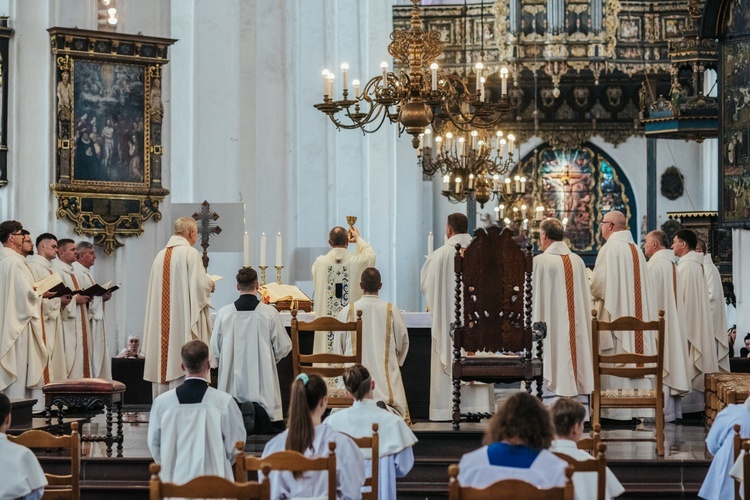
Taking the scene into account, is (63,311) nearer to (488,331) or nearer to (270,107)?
(488,331)

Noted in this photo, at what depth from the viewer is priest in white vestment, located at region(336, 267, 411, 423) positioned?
11531 mm

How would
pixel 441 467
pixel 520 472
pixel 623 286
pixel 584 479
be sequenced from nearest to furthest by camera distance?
pixel 520 472 → pixel 584 479 → pixel 441 467 → pixel 623 286

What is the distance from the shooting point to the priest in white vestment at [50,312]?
13.0 m

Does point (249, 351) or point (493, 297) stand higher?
point (493, 297)

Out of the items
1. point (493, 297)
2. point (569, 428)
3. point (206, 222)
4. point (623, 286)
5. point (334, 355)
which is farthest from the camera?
point (206, 222)

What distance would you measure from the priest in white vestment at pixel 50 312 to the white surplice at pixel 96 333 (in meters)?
0.40

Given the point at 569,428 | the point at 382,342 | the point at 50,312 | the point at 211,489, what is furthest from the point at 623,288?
the point at 211,489

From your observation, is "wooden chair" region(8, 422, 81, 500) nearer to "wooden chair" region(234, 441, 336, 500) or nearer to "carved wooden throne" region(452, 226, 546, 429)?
"wooden chair" region(234, 441, 336, 500)

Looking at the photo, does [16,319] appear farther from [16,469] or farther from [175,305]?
[16,469]

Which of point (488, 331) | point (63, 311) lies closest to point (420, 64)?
point (488, 331)

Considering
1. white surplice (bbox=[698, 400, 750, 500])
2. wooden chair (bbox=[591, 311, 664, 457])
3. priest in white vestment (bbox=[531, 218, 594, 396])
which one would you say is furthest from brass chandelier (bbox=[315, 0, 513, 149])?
white surplice (bbox=[698, 400, 750, 500])

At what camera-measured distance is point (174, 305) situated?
487 inches

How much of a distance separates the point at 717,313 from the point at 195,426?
7415 millimetres

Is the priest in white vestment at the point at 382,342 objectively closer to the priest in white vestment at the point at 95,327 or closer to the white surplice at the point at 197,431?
the white surplice at the point at 197,431
